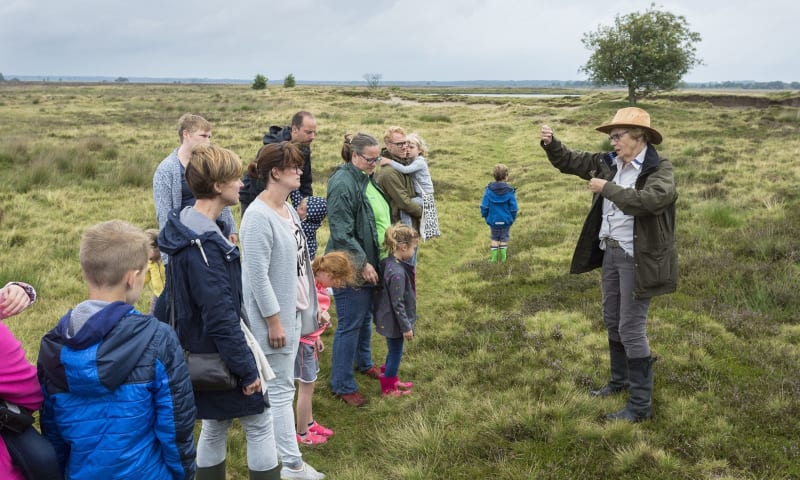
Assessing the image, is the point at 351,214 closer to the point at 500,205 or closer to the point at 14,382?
the point at 14,382

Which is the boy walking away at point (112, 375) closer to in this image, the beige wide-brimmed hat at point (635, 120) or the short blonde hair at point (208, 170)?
the short blonde hair at point (208, 170)

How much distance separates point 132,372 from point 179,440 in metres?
0.41

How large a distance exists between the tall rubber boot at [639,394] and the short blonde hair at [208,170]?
3180 mm

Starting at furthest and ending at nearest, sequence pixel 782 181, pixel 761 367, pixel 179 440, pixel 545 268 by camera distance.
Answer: pixel 782 181, pixel 545 268, pixel 761 367, pixel 179 440

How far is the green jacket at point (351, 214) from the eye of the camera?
14.3 ft

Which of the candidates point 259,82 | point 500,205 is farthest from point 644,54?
point 259,82

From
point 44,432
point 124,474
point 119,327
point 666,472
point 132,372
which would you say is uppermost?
point 119,327

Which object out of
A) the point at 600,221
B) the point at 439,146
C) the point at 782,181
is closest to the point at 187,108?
the point at 439,146

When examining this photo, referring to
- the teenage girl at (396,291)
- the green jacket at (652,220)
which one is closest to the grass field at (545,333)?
the teenage girl at (396,291)

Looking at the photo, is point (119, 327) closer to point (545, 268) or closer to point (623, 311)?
point (623, 311)

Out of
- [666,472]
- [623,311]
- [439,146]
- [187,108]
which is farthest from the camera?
[187,108]

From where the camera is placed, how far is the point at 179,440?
238cm

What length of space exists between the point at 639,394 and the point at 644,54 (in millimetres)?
40509

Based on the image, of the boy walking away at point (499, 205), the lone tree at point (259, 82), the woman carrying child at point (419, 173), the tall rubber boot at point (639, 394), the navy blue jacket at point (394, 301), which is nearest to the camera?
the tall rubber boot at point (639, 394)
